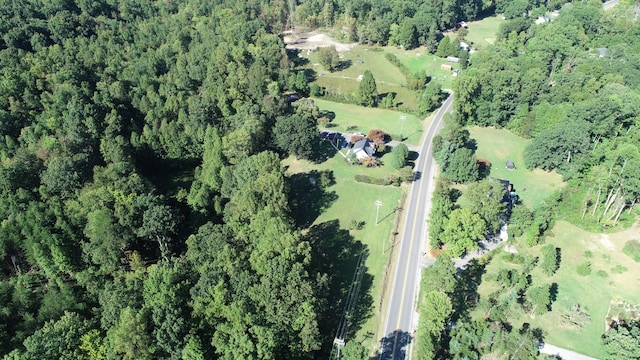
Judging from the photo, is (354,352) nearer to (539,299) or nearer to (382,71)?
(539,299)

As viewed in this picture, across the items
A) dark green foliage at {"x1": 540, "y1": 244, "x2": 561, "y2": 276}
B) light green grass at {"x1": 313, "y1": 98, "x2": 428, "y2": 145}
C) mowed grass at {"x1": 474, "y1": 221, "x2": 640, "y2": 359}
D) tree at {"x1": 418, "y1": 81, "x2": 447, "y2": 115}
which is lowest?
mowed grass at {"x1": 474, "y1": 221, "x2": 640, "y2": 359}

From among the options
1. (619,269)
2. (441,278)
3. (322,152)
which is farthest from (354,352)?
(322,152)

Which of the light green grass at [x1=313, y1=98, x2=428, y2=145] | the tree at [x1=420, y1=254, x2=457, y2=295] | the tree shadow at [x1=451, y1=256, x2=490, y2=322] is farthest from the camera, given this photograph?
the light green grass at [x1=313, y1=98, x2=428, y2=145]

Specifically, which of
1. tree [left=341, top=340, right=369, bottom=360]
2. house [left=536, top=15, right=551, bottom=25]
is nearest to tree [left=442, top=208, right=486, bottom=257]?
tree [left=341, top=340, right=369, bottom=360]

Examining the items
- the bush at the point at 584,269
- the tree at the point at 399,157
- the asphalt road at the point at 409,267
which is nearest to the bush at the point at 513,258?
the bush at the point at 584,269

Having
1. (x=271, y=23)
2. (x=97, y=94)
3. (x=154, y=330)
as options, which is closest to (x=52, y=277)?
(x=154, y=330)

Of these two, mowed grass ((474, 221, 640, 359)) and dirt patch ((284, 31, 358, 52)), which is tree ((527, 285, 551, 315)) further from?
dirt patch ((284, 31, 358, 52))

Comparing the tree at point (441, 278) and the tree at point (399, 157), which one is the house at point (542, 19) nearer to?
the tree at point (399, 157)
